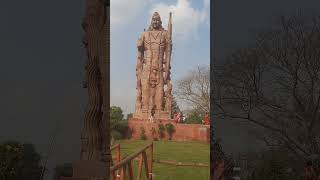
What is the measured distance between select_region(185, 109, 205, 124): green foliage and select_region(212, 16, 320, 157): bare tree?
1859 mm

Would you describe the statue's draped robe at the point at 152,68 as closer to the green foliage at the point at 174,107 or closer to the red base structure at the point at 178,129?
the green foliage at the point at 174,107

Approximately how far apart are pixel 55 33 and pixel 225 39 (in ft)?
6.86

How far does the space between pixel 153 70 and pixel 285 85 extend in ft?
11.6

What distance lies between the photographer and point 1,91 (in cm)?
498

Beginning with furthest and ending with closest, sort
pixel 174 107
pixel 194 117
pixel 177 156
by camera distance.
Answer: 1. pixel 174 107
2. pixel 194 117
3. pixel 177 156

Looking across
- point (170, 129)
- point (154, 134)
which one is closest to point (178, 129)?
point (170, 129)

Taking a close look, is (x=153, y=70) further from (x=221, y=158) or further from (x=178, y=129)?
(x=221, y=158)

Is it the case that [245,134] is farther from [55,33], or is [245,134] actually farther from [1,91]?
[1,91]

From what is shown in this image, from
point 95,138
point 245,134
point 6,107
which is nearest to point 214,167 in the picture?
point 245,134

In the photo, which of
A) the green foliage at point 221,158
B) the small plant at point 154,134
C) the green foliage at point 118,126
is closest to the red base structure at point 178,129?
the small plant at point 154,134

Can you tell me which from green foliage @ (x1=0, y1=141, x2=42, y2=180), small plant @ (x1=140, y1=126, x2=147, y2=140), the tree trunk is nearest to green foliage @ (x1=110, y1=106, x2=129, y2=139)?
small plant @ (x1=140, y1=126, x2=147, y2=140)

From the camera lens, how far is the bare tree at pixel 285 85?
16.8 ft

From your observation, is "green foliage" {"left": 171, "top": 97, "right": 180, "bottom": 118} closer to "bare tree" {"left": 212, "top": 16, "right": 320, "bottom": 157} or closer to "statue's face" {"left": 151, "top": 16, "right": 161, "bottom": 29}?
"statue's face" {"left": 151, "top": 16, "right": 161, "bottom": 29}

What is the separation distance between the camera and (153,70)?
8242mm
